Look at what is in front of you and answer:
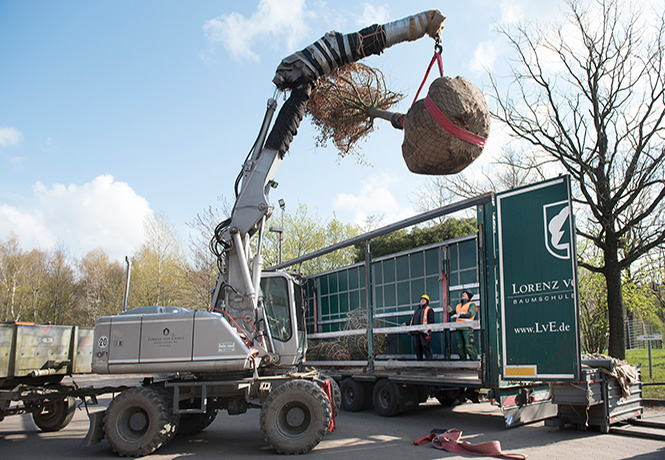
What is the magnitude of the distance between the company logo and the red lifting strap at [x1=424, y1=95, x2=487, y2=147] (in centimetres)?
262

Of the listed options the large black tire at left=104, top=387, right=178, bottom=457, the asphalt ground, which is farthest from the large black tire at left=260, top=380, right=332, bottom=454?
the large black tire at left=104, top=387, right=178, bottom=457

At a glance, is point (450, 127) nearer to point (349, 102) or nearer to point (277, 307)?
point (349, 102)

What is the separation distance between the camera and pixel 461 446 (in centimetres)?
707

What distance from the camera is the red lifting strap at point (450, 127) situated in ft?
17.1

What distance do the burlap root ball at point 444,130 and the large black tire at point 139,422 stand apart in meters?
5.08

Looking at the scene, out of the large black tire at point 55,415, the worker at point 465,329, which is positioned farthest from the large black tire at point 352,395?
the large black tire at point 55,415

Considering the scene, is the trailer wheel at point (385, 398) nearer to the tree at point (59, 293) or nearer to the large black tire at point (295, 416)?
the large black tire at point (295, 416)

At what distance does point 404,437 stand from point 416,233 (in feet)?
40.0

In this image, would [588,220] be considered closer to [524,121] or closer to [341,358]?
[524,121]

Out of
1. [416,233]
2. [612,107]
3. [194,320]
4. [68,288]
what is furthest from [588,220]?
[68,288]

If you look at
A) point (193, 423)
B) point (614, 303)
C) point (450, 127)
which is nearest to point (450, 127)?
point (450, 127)

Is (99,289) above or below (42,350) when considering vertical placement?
above

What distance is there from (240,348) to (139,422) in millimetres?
1843

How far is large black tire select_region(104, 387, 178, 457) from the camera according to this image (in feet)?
23.5
